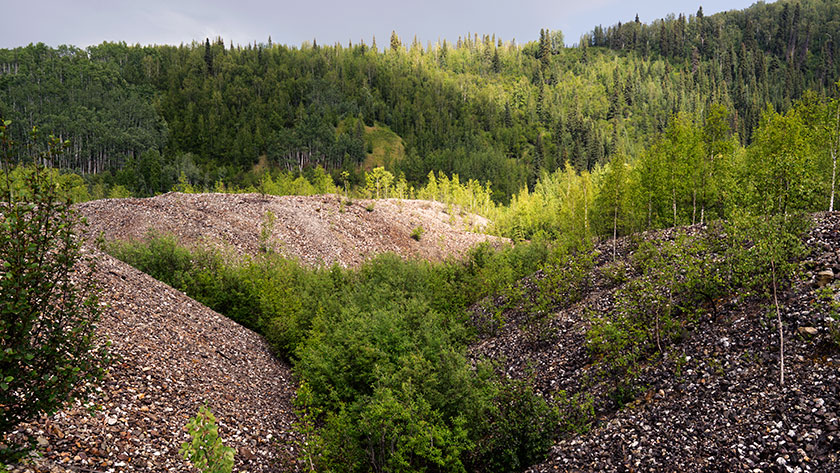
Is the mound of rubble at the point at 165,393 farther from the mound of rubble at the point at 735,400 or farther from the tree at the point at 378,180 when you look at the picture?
the tree at the point at 378,180

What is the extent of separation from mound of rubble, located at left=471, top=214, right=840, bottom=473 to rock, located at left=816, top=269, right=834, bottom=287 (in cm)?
4

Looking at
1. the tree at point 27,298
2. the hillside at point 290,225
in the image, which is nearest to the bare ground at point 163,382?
the hillside at point 290,225

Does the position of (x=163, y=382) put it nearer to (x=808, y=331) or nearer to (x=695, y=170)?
(x=808, y=331)

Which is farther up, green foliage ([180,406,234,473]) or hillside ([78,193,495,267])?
green foliage ([180,406,234,473])

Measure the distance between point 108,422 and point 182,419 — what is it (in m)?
2.76

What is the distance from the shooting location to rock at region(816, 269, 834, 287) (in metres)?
16.0

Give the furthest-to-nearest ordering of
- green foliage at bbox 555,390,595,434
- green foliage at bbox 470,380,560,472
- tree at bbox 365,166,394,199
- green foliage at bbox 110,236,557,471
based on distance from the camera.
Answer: tree at bbox 365,166,394,199 < green foliage at bbox 555,390,595,434 < green foliage at bbox 470,380,560,472 < green foliage at bbox 110,236,557,471

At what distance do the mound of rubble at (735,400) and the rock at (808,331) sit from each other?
1.3 inches

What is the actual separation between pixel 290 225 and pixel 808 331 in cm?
4729

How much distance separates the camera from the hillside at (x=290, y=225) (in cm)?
4378

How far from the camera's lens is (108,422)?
46.1 feet

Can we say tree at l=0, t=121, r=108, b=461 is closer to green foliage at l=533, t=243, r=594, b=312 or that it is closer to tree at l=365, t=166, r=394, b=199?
green foliage at l=533, t=243, r=594, b=312

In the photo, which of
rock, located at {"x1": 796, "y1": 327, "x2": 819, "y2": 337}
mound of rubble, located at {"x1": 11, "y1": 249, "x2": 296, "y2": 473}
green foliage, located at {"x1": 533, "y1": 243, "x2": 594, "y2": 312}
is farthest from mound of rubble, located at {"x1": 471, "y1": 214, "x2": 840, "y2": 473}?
mound of rubble, located at {"x1": 11, "y1": 249, "x2": 296, "y2": 473}

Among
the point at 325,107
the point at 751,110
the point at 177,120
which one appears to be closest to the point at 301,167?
the point at 325,107
